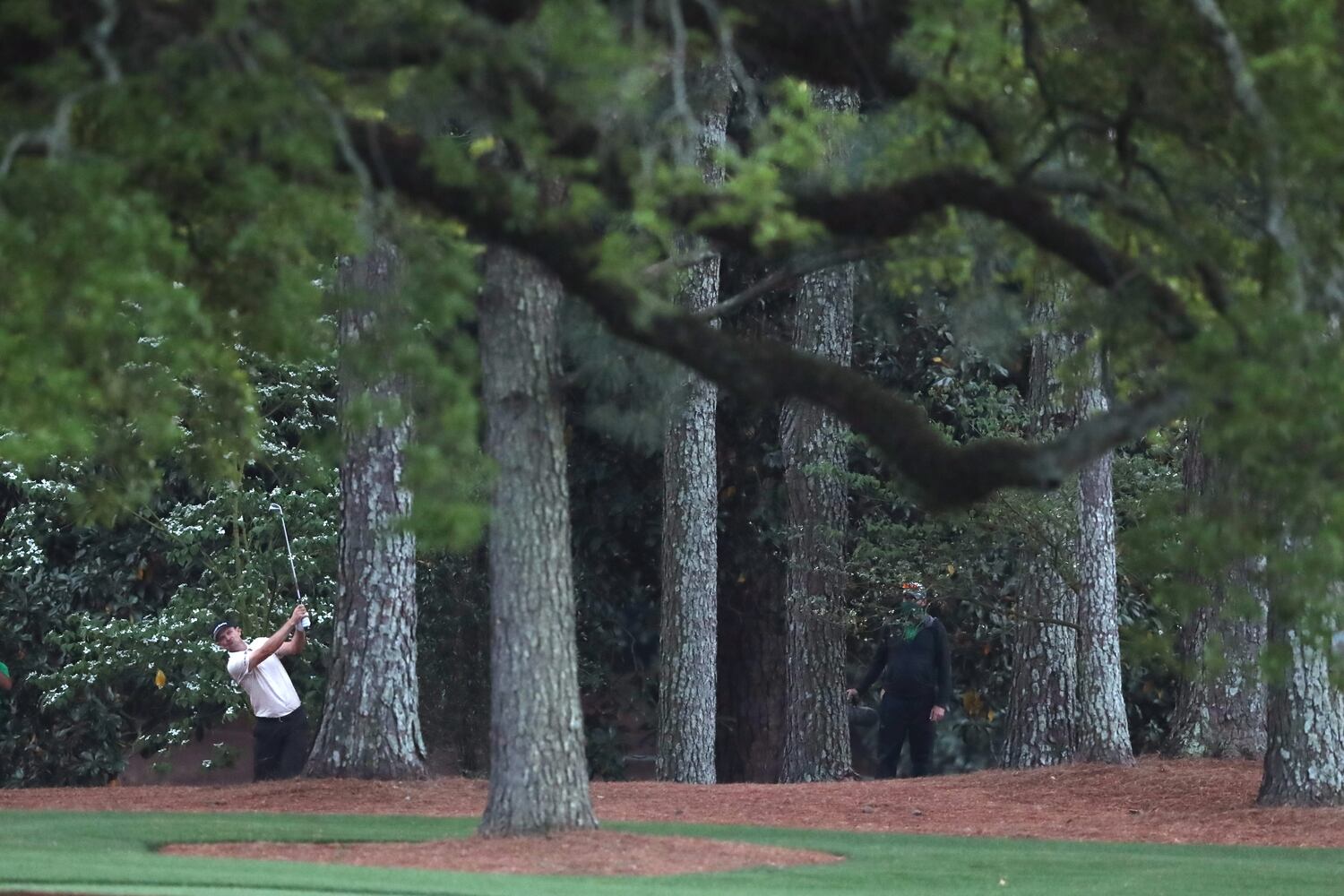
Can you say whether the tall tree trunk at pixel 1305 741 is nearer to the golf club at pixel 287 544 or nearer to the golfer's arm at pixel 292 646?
the golfer's arm at pixel 292 646

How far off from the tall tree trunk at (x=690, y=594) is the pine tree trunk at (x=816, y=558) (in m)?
1.25

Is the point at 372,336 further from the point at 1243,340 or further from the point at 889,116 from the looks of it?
the point at 1243,340

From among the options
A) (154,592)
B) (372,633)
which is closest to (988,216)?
(372,633)

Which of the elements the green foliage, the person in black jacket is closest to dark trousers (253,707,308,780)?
the green foliage

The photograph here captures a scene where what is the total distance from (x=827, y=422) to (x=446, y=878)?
11.4 metres

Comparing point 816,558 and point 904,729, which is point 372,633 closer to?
point 904,729

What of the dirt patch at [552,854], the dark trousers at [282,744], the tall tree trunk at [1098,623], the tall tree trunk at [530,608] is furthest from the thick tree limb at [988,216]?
the dark trousers at [282,744]

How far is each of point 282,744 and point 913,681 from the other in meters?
6.13

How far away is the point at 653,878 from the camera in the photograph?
10.8m

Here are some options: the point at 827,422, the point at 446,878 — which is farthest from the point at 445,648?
the point at 446,878

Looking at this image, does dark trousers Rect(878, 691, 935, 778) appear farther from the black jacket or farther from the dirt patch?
the dirt patch

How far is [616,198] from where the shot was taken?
823 centimetres

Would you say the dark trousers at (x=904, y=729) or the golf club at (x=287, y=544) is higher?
the golf club at (x=287, y=544)

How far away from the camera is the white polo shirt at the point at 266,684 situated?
1708cm
